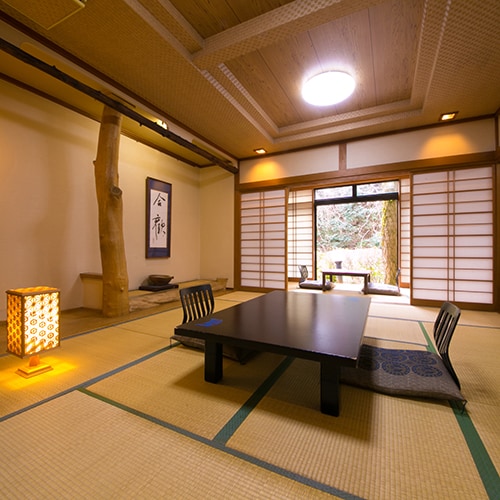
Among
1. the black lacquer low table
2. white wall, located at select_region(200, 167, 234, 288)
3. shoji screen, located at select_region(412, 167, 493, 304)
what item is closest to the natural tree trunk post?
the black lacquer low table

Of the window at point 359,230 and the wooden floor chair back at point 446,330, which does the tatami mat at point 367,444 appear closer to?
the wooden floor chair back at point 446,330

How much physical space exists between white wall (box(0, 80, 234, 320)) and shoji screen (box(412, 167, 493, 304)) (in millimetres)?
4601

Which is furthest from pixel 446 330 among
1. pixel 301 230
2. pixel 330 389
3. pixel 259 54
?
pixel 301 230

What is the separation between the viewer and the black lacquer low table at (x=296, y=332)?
4.38 ft

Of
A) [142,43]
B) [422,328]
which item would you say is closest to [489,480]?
[422,328]

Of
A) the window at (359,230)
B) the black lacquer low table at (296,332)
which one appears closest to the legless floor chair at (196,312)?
the black lacquer low table at (296,332)

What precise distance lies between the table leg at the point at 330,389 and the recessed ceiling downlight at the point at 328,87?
3071 millimetres

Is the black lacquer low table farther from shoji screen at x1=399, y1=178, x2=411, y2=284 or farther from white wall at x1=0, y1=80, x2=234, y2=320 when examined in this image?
shoji screen at x1=399, y1=178, x2=411, y2=284

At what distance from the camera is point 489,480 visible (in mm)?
987

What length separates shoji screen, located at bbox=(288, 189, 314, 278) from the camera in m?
7.39

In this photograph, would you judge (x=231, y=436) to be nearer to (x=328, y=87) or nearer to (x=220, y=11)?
(x=220, y=11)

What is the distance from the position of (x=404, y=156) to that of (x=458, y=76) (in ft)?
4.57

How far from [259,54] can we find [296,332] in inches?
111

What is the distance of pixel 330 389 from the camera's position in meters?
1.37
